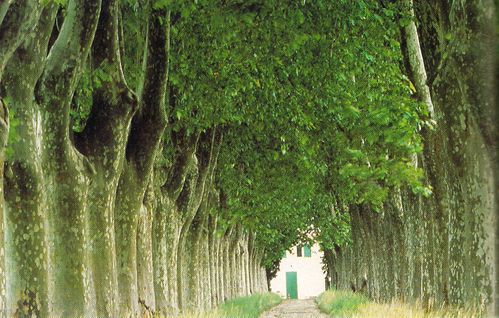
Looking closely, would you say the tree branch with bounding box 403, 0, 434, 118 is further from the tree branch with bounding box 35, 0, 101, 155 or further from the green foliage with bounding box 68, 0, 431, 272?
the tree branch with bounding box 35, 0, 101, 155

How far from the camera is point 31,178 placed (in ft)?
32.2

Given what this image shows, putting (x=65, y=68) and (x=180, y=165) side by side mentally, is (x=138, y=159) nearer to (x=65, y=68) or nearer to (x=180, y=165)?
(x=65, y=68)

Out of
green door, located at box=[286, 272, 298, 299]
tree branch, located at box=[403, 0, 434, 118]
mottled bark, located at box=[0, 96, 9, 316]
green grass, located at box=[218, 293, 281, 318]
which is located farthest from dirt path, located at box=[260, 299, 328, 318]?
green door, located at box=[286, 272, 298, 299]

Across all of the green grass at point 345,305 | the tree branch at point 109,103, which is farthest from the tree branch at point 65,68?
the green grass at point 345,305

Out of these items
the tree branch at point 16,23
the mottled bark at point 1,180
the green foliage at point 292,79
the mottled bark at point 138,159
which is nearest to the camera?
the mottled bark at point 1,180

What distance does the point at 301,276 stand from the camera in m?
92.4

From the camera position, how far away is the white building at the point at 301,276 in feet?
301

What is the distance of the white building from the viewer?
91750mm

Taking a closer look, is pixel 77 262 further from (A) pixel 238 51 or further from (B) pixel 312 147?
(B) pixel 312 147

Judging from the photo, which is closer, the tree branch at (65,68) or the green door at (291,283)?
the tree branch at (65,68)

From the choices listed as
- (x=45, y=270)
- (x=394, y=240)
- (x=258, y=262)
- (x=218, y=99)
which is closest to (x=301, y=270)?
(x=258, y=262)

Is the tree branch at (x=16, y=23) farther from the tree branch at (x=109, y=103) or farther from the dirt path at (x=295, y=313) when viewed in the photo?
the dirt path at (x=295, y=313)

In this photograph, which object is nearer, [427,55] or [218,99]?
[427,55]

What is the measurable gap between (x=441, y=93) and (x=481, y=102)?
2.14 m
